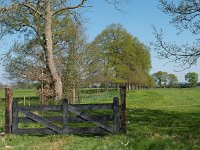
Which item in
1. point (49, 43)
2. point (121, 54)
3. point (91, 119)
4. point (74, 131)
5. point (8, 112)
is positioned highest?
point (121, 54)

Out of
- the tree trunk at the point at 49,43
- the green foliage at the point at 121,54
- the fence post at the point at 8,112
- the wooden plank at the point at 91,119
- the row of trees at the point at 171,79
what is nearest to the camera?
the wooden plank at the point at 91,119

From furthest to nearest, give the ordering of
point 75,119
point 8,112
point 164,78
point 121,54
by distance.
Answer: point 164,78, point 121,54, point 8,112, point 75,119

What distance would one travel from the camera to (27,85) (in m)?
37.9

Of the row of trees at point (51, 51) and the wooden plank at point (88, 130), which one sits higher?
the row of trees at point (51, 51)

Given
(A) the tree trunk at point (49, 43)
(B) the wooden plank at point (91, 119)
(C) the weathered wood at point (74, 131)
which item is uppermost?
(A) the tree trunk at point (49, 43)

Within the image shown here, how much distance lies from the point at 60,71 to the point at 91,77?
27.0ft

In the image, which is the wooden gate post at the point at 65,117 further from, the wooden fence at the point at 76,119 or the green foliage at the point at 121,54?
the green foliage at the point at 121,54

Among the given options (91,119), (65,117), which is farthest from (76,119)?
(91,119)

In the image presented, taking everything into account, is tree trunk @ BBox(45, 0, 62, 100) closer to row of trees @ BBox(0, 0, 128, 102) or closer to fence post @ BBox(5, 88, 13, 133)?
row of trees @ BBox(0, 0, 128, 102)

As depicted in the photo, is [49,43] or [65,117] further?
[49,43]

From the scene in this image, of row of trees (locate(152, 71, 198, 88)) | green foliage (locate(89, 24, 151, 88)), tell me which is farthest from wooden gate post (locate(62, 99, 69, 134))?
row of trees (locate(152, 71, 198, 88))

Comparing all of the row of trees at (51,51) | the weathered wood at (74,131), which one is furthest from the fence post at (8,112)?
the row of trees at (51,51)

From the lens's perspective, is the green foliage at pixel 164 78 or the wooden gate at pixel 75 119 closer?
the wooden gate at pixel 75 119

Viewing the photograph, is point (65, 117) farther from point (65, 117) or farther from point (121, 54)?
point (121, 54)
